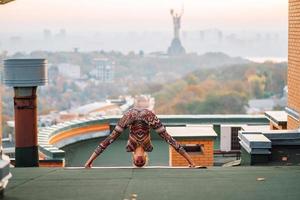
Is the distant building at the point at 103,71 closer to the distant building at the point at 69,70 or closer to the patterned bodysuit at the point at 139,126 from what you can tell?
the distant building at the point at 69,70

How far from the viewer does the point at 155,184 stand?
277 inches

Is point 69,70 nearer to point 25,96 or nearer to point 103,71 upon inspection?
point 103,71

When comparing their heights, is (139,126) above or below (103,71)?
above

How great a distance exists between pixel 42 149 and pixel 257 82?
33521mm

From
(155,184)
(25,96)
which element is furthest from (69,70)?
(155,184)

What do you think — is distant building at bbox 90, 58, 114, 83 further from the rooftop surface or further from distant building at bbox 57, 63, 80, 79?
the rooftop surface

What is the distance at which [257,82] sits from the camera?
1799 inches

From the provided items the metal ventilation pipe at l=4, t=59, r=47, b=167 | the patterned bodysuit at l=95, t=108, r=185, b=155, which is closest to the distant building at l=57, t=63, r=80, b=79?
the metal ventilation pipe at l=4, t=59, r=47, b=167

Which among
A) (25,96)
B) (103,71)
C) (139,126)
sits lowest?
(103,71)

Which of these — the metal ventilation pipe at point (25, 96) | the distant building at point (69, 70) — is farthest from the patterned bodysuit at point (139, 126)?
the distant building at point (69, 70)

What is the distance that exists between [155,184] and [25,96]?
4.49 meters

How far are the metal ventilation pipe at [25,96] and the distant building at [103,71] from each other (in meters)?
28.1

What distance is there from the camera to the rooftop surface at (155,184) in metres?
6.42

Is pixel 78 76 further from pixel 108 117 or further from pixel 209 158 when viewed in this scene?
pixel 209 158
